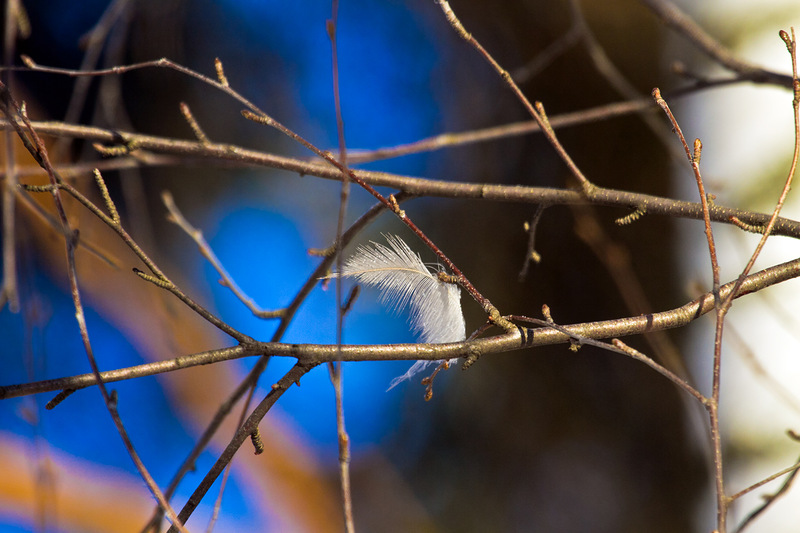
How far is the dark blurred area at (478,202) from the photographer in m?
1.27

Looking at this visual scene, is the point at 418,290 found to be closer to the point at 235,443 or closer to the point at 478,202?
the point at 235,443

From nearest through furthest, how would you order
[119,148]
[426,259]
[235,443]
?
[235,443], [119,148], [426,259]

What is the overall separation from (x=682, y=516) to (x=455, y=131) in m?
1.04

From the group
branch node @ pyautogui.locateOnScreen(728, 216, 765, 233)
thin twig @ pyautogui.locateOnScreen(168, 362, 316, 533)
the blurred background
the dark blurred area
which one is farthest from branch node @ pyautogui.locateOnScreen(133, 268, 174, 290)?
the dark blurred area

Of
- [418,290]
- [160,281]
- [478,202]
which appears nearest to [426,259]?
[478,202]

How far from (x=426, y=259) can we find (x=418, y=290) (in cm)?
66

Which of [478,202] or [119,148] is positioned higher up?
[478,202]

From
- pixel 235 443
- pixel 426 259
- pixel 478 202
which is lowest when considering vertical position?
pixel 235 443

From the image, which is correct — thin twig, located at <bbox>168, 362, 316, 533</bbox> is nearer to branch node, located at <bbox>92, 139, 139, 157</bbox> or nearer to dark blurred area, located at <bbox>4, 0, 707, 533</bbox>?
branch node, located at <bbox>92, 139, 139, 157</bbox>

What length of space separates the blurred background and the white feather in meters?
0.70

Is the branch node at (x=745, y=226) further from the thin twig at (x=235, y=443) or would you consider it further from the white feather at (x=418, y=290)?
the thin twig at (x=235, y=443)

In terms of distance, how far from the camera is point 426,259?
116 cm

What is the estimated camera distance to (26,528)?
1.24 m

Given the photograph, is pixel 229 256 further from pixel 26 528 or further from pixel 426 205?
pixel 26 528
